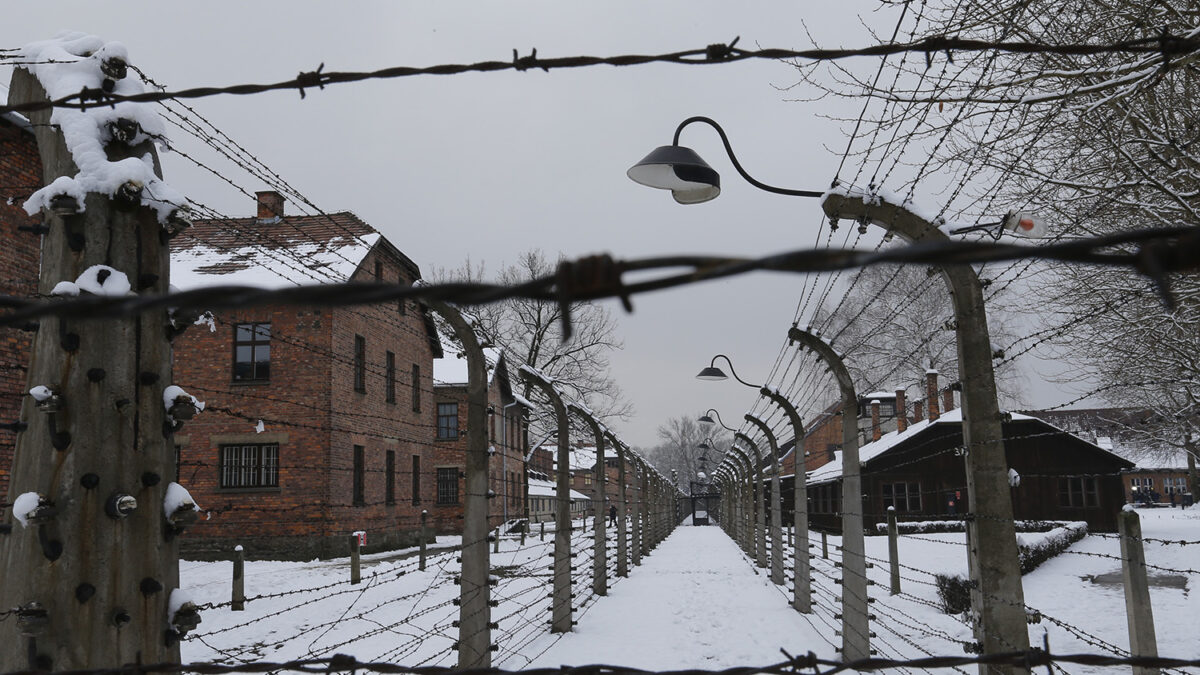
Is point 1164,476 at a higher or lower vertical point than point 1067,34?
lower

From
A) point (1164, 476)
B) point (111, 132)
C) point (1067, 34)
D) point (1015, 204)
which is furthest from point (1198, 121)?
point (1164, 476)

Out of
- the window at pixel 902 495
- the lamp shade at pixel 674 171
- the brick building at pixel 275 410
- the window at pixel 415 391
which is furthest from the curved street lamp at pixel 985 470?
the window at pixel 902 495

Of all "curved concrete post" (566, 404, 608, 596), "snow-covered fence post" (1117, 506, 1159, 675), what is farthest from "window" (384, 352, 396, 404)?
"snow-covered fence post" (1117, 506, 1159, 675)

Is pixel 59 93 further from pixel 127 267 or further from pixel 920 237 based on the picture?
pixel 920 237

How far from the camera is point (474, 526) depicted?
6.72m

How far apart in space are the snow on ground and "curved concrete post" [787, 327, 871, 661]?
0.50 metres

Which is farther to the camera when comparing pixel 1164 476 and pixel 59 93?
pixel 1164 476

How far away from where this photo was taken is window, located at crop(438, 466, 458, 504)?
3641 centimetres

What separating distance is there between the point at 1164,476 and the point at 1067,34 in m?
100

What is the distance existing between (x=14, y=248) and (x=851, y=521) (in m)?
10.6

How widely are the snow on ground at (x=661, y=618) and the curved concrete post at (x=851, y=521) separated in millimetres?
505

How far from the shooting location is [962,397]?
17.5ft

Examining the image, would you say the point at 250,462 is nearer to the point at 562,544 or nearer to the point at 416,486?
the point at 416,486

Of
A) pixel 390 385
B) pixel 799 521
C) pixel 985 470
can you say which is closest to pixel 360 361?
pixel 390 385
